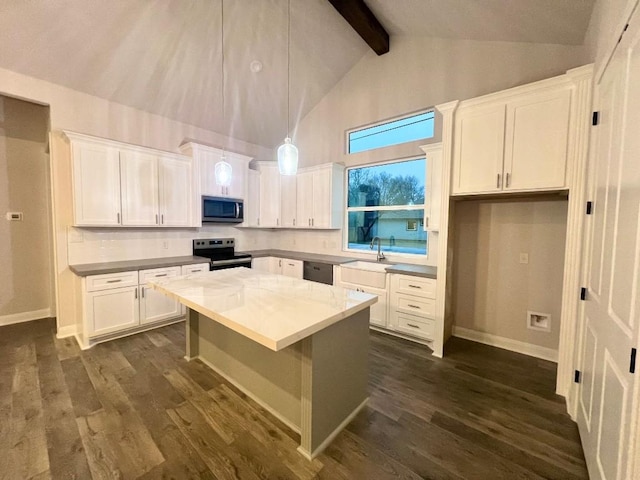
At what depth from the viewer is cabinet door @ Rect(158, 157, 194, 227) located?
12.1 feet

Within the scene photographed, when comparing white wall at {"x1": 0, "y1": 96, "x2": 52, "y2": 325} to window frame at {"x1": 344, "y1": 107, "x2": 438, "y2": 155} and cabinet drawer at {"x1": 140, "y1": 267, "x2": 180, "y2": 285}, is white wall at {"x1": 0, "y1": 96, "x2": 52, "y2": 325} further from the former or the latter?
window frame at {"x1": 344, "y1": 107, "x2": 438, "y2": 155}

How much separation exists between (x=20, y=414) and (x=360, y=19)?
488cm

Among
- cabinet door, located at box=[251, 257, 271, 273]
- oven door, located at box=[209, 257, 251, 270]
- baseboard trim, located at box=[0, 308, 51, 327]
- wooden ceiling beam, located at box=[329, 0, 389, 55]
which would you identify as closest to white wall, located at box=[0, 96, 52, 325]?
baseboard trim, located at box=[0, 308, 51, 327]

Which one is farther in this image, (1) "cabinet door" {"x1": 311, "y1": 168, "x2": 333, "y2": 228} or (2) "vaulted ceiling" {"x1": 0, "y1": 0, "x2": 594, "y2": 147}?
(1) "cabinet door" {"x1": 311, "y1": 168, "x2": 333, "y2": 228}

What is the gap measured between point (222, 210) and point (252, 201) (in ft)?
2.08

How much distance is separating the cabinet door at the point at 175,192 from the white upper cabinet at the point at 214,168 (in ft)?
0.61

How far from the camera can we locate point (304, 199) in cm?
458

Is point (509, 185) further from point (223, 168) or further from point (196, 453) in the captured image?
point (196, 453)

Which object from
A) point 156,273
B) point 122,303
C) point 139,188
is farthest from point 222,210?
point 122,303

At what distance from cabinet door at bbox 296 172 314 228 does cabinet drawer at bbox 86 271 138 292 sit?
2.49m

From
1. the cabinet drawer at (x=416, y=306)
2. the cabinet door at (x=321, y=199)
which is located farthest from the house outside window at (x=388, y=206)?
the cabinet drawer at (x=416, y=306)

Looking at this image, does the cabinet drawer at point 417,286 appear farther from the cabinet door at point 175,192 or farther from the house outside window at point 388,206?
the cabinet door at point 175,192

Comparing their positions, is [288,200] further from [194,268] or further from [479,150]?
[479,150]

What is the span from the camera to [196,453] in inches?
64.3
